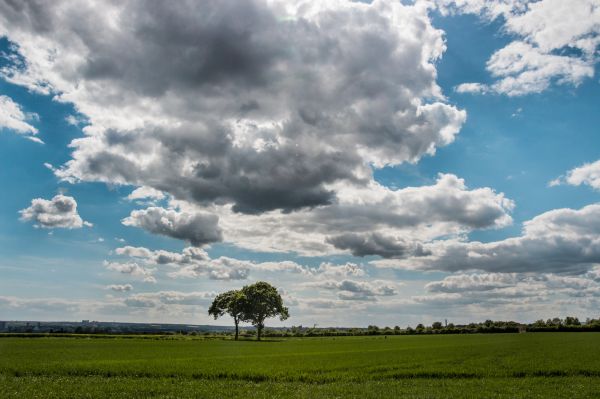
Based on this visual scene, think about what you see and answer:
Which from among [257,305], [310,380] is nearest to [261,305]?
[257,305]

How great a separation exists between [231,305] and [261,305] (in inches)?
378

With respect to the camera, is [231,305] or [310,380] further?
[231,305]

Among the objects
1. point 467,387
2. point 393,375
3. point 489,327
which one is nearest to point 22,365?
point 393,375

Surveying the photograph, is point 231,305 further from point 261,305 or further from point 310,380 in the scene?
point 310,380

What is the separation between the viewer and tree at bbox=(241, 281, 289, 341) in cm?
14362

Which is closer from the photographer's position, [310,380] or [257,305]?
[310,380]

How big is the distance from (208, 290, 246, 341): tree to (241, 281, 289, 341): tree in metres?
1.26

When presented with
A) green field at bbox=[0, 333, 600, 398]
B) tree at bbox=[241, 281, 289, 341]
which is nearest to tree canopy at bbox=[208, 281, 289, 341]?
tree at bbox=[241, 281, 289, 341]

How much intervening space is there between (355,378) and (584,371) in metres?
19.8

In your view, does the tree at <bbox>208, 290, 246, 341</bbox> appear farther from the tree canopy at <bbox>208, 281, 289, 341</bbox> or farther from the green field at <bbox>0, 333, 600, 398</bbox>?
the green field at <bbox>0, 333, 600, 398</bbox>

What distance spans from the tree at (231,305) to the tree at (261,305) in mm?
1256

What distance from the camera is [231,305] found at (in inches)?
5709

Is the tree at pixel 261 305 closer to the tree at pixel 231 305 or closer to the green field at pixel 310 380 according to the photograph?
the tree at pixel 231 305

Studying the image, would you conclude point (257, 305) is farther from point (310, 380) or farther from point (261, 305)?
point (310, 380)
